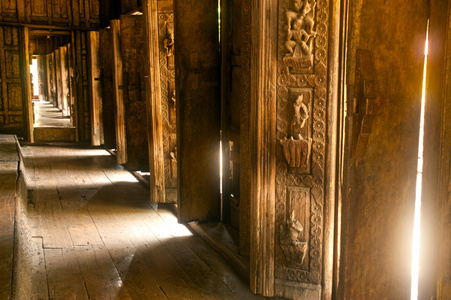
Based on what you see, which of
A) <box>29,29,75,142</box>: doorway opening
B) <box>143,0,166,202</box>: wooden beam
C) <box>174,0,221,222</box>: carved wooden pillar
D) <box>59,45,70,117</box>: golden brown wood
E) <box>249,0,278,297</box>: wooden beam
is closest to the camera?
<box>249,0,278,297</box>: wooden beam

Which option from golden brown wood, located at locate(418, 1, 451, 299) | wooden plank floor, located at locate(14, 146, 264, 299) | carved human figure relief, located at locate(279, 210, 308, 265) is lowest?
wooden plank floor, located at locate(14, 146, 264, 299)

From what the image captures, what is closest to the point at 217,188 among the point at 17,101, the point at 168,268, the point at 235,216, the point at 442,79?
the point at 235,216

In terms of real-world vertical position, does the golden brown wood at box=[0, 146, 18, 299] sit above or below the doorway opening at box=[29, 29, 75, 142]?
below

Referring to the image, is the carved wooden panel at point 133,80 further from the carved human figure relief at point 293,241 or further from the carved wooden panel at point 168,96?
the carved human figure relief at point 293,241

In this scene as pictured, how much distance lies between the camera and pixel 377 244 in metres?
2.92

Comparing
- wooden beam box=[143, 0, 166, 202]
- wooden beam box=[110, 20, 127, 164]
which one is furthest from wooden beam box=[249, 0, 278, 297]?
wooden beam box=[110, 20, 127, 164]

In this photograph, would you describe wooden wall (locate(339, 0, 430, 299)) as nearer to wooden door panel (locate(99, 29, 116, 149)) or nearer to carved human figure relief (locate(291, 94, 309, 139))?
carved human figure relief (locate(291, 94, 309, 139))

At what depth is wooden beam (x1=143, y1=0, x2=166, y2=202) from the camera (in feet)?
18.8

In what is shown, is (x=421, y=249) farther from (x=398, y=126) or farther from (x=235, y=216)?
(x=235, y=216)

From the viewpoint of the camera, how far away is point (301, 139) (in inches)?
128

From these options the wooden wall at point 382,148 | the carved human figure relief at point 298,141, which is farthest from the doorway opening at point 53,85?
the wooden wall at point 382,148

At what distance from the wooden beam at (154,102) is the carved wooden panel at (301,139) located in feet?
9.31

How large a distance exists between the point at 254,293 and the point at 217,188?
5.92ft

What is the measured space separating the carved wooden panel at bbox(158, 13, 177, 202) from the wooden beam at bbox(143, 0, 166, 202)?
0.17ft
